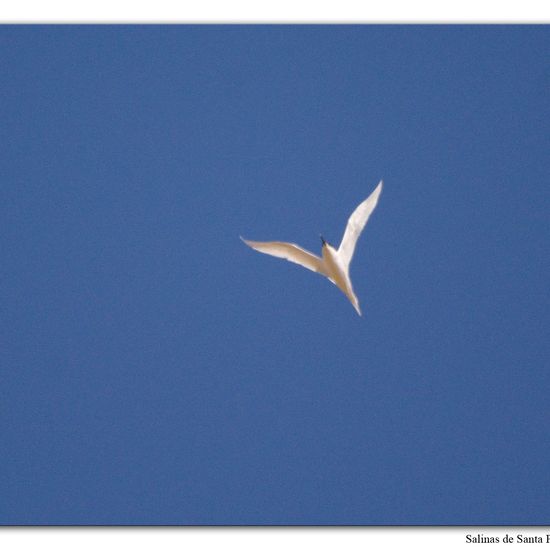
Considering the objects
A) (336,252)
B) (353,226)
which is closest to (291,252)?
(336,252)

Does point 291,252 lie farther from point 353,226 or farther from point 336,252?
point 353,226

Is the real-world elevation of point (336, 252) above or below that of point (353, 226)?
below

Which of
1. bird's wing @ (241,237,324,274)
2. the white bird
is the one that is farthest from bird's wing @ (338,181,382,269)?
bird's wing @ (241,237,324,274)

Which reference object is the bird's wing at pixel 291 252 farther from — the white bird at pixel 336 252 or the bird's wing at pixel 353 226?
the bird's wing at pixel 353 226

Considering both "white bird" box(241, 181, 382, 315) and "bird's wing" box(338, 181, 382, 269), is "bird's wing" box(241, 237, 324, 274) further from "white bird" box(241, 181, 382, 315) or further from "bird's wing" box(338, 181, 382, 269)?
"bird's wing" box(338, 181, 382, 269)

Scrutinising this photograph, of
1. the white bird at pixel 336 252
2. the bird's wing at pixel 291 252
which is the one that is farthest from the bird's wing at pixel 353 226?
the bird's wing at pixel 291 252
